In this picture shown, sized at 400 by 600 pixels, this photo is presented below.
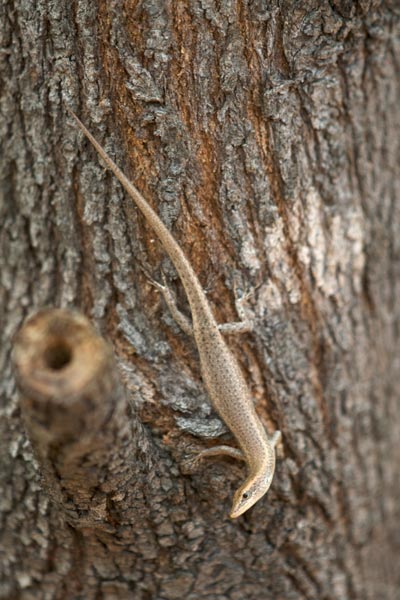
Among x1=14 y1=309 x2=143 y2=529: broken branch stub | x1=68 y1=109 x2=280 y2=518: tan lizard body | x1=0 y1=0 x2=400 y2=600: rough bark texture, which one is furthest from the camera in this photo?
x1=68 y1=109 x2=280 y2=518: tan lizard body

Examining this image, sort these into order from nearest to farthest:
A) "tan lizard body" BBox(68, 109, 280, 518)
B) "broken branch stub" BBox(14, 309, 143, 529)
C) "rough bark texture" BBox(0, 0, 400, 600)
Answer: "broken branch stub" BBox(14, 309, 143, 529), "rough bark texture" BBox(0, 0, 400, 600), "tan lizard body" BBox(68, 109, 280, 518)

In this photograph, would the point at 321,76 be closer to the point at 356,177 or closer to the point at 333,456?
the point at 356,177

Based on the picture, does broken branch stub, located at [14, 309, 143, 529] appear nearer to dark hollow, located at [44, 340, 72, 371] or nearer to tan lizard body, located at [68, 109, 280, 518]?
dark hollow, located at [44, 340, 72, 371]

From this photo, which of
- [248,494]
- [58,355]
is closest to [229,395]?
[248,494]

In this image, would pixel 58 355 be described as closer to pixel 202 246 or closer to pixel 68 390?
pixel 68 390

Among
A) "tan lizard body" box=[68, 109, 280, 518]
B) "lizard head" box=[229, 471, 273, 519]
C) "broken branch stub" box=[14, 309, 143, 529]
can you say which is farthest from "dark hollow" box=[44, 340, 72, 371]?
"lizard head" box=[229, 471, 273, 519]
